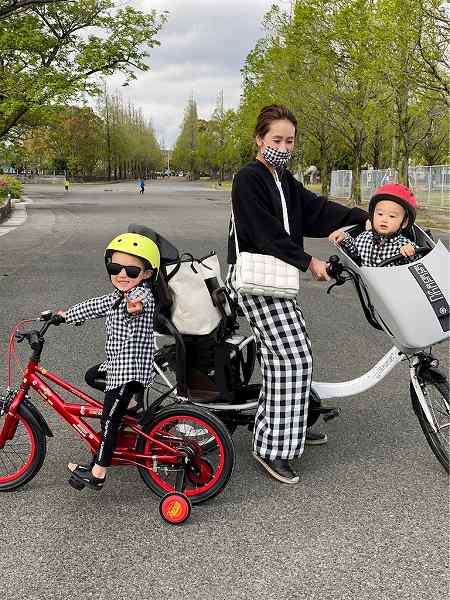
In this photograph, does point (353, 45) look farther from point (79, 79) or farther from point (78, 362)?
point (78, 362)

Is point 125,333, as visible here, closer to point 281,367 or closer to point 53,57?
point 281,367

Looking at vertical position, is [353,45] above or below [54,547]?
above

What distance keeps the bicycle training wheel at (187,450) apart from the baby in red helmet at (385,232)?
114cm

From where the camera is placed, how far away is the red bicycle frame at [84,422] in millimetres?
3311

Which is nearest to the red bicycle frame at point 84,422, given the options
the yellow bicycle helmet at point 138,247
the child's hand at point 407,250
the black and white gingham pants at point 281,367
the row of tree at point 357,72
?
the black and white gingham pants at point 281,367

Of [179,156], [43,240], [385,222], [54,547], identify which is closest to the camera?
[54,547]

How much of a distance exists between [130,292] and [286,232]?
0.82 meters

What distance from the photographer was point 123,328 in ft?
10.7

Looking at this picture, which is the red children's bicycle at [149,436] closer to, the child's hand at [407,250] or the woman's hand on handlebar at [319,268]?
the woman's hand on handlebar at [319,268]

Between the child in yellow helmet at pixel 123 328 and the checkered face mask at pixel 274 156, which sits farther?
the checkered face mask at pixel 274 156

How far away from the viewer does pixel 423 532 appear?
3.08m

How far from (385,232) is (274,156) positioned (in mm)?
685

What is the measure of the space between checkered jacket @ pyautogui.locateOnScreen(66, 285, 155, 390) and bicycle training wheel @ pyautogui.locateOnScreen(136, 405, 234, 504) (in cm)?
24

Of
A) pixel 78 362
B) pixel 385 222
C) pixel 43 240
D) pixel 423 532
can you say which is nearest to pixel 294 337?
pixel 385 222
